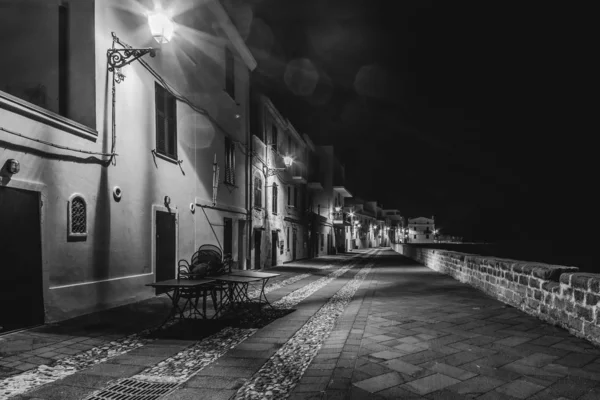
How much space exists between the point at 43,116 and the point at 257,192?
39.8ft

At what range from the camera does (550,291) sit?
568 centimetres

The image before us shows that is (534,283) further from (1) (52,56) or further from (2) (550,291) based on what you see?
(1) (52,56)

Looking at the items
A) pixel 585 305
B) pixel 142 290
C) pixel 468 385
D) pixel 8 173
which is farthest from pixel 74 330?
pixel 585 305

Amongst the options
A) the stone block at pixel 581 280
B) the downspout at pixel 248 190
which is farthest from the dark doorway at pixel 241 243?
the stone block at pixel 581 280

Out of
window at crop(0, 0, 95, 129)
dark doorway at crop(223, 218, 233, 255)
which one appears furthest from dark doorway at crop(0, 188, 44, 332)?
dark doorway at crop(223, 218, 233, 255)

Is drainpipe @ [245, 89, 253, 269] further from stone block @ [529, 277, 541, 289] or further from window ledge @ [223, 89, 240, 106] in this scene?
stone block @ [529, 277, 541, 289]

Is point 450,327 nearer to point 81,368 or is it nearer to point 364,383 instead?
point 364,383

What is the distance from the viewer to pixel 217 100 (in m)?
13.5

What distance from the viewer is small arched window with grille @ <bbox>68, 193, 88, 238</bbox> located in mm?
6637

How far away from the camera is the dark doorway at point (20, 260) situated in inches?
216

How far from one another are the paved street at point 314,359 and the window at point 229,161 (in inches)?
313

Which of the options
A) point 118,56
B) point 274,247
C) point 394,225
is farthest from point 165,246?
point 394,225

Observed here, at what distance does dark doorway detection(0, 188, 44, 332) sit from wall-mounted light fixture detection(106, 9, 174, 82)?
2987mm

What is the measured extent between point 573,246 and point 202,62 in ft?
233
